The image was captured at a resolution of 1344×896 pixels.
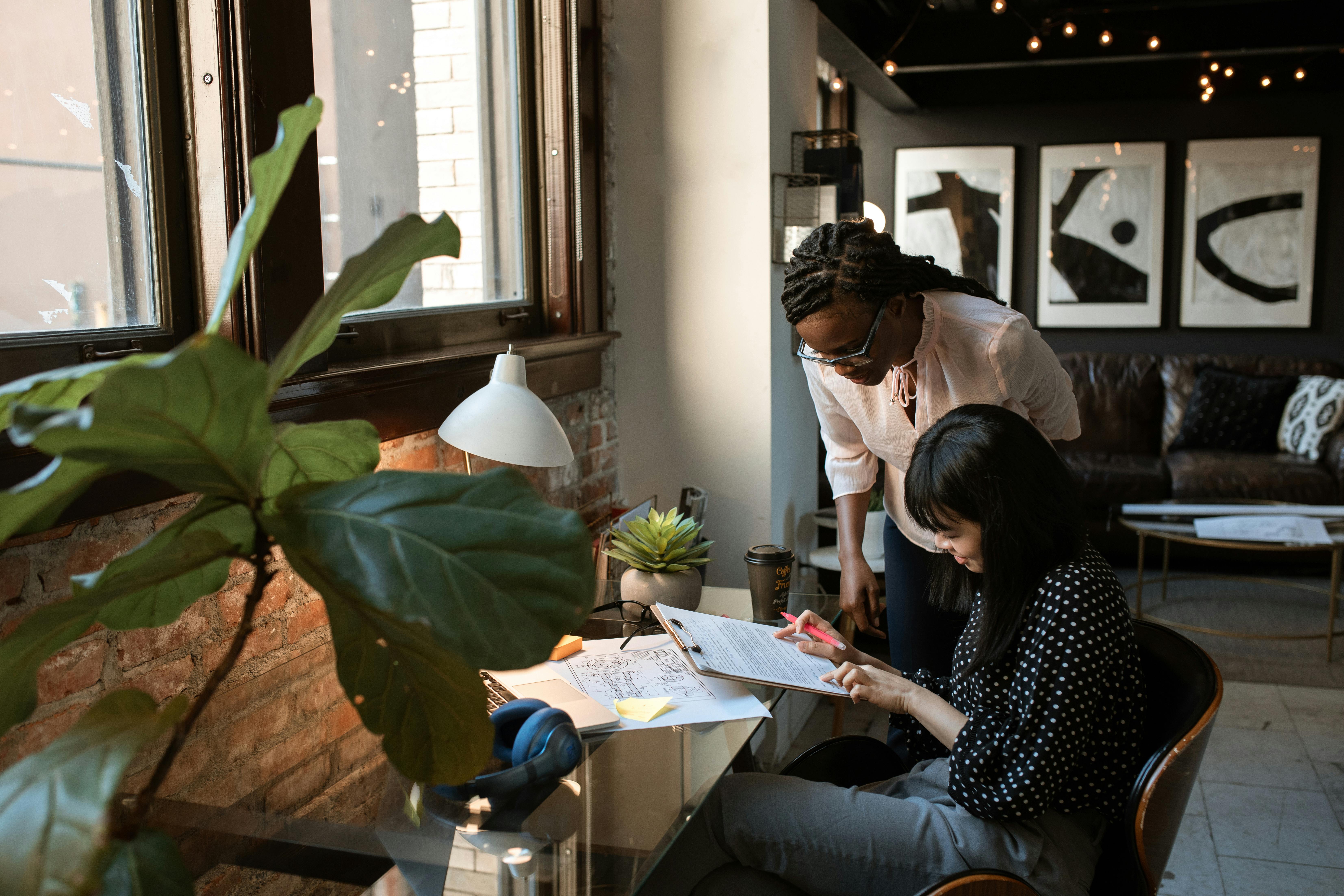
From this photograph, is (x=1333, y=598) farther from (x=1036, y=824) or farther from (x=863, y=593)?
(x=1036, y=824)

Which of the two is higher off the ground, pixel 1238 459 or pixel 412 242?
pixel 412 242

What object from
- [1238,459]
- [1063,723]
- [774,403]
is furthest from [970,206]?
[1063,723]

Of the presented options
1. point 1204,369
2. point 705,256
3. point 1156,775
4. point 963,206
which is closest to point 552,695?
point 1156,775

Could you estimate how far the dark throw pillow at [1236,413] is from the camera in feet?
17.5

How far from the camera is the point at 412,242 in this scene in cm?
74

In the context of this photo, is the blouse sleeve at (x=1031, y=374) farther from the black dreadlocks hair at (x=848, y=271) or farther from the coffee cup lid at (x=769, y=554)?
the coffee cup lid at (x=769, y=554)

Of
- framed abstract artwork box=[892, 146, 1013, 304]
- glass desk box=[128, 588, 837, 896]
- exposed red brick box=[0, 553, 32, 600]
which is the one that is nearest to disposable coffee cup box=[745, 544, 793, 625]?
glass desk box=[128, 588, 837, 896]

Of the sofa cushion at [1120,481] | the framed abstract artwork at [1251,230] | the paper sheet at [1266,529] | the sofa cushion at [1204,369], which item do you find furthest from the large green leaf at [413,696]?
the framed abstract artwork at [1251,230]

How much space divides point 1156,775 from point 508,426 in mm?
1005

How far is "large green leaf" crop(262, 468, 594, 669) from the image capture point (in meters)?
0.60

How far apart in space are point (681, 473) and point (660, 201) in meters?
0.75

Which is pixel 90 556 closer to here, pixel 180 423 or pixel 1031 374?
pixel 180 423

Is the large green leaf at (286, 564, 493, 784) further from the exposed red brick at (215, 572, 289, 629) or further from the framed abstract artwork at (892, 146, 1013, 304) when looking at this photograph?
the framed abstract artwork at (892, 146, 1013, 304)

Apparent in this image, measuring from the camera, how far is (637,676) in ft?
5.48
